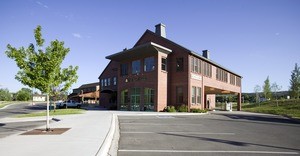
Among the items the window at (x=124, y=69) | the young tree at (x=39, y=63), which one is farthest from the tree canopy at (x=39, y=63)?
the window at (x=124, y=69)

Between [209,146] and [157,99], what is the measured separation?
19550 millimetres

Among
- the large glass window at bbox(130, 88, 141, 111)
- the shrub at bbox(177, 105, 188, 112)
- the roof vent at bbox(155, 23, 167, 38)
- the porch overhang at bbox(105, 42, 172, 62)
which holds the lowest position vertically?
the shrub at bbox(177, 105, 188, 112)

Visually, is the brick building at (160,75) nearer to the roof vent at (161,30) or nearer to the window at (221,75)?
the roof vent at (161,30)

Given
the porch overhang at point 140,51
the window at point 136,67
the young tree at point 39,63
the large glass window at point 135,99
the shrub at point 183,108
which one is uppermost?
Result: the porch overhang at point 140,51

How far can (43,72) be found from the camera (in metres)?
11.9

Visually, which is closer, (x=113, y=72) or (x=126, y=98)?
(x=126, y=98)

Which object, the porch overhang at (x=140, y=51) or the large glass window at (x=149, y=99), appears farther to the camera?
the large glass window at (x=149, y=99)

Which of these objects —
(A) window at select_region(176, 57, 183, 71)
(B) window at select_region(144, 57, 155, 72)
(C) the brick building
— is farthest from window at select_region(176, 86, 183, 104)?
(B) window at select_region(144, 57, 155, 72)

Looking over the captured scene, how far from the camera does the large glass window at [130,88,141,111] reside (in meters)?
31.2

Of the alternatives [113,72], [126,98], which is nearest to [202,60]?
[126,98]

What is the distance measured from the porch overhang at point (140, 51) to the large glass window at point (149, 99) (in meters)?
4.70

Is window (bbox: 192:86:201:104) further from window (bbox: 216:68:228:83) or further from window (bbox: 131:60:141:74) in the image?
window (bbox: 216:68:228:83)

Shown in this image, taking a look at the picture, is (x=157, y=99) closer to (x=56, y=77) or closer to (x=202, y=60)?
(x=202, y=60)

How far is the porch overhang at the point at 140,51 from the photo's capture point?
2815 cm
